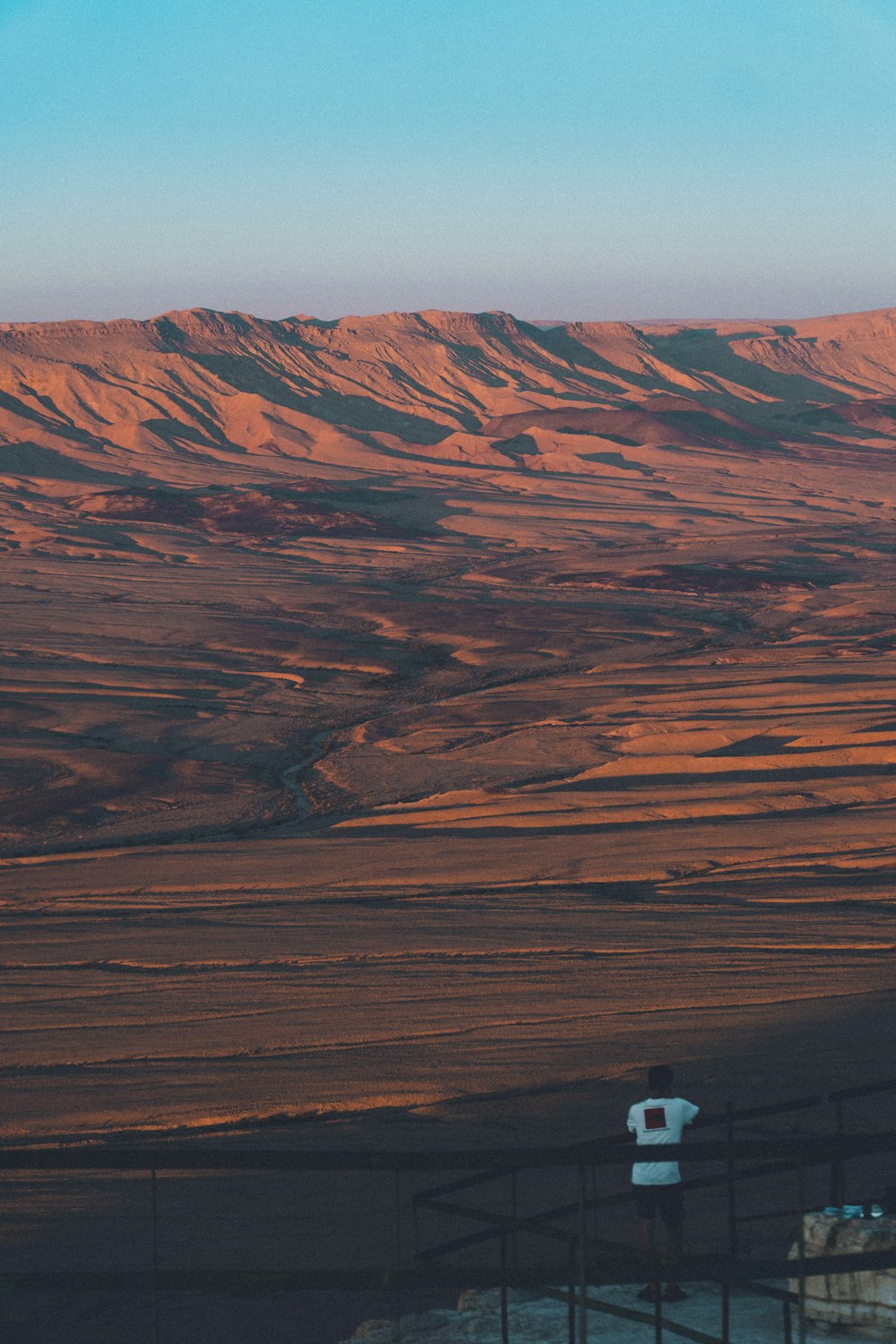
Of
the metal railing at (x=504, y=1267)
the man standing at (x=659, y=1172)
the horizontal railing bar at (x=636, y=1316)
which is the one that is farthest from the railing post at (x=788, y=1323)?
the man standing at (x=659, y=1172)

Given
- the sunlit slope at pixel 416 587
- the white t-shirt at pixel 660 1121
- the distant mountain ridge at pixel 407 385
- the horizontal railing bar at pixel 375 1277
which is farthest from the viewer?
the distant mountain ridge at pixel 407 385

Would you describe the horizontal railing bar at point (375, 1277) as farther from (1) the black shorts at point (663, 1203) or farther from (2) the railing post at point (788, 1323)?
(1) the black shorts at point (663, 1203)

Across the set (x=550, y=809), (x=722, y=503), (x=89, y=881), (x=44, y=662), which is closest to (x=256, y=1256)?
(x=89, y=881)

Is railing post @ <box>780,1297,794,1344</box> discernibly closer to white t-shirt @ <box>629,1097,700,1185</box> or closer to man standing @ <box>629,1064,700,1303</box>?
man standing @ <box>629,1064,700,1303</box>

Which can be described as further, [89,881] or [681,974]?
[89,881]

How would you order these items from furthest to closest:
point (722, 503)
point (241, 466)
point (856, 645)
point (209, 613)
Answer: point (241, 466)
point (722, 503)
point (209, 613)
point (856, 645)

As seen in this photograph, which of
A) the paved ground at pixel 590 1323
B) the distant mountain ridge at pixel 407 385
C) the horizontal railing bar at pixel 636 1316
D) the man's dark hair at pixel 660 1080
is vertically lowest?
the paved ground at pixel 590 1323

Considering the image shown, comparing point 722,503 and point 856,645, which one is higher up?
point 722,503

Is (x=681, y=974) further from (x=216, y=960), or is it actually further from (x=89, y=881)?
(x=89, y=881)

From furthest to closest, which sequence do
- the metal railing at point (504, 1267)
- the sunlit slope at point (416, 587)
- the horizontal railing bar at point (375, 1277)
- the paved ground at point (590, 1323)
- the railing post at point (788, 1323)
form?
the sunlit slope at point (416, 587)
the paved ground at point (590, 1323)
the railing post at point (788, 1323)
the horizontal railing bar at point (375, 1277)
the metal railing at point (504, 1267)
